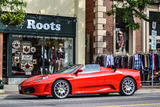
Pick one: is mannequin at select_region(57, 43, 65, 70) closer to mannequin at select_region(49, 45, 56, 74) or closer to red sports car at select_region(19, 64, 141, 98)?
mannequin at select_region(49, 45, 56, 74)

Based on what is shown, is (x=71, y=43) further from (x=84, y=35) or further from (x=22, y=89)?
(x=22, y=89)

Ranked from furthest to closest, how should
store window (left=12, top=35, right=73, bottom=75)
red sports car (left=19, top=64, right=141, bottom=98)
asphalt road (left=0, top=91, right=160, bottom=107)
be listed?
store window (left=12, top=35, right=73, bottom=75), red sports car (left=19, top=64, right=141, bottom=98), asphalt road (left=0, top=91, right=160, bottom=107)

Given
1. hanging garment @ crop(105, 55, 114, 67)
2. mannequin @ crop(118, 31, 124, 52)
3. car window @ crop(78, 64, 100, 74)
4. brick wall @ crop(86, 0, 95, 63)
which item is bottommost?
car window @ crop(78, 64, 100, 74)

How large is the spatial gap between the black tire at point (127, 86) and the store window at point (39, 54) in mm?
7558

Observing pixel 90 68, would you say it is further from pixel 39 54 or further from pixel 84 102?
pixel 39 54

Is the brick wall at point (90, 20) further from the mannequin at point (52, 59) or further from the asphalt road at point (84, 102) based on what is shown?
the asphalt road at point (84, 102)

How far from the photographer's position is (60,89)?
11953 millimetres

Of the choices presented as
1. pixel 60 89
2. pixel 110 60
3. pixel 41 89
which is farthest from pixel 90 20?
pixel 41 89

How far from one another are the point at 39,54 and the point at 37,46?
1.57ft

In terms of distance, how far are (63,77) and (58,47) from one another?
8.28 m

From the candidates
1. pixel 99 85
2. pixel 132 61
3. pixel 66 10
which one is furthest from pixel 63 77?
pixel 66 10

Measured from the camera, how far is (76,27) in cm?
2044

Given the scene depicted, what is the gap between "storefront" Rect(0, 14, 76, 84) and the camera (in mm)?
18703

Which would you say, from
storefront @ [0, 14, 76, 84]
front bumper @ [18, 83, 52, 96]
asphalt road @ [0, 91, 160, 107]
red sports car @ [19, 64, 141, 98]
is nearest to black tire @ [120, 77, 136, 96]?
red sports car @ [19, 64, 141, 98]
